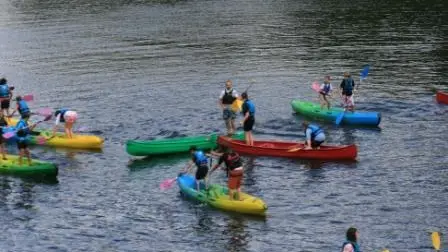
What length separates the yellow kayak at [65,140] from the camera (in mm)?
39281

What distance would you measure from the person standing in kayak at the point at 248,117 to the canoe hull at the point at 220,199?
5561 mm

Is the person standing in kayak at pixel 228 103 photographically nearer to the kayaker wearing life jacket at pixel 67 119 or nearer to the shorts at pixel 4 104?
the kayaker wearing life jacket at pixel 67 119

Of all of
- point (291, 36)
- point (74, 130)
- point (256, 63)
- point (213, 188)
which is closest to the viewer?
point (213, 188)

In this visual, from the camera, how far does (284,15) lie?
281 feet

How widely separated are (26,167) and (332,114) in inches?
682

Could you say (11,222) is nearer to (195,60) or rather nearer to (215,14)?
(195,60)

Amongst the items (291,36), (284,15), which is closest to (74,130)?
(291,36)

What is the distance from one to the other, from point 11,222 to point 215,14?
61.8 metres

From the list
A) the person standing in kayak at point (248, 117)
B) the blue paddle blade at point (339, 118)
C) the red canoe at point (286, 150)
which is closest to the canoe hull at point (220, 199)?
the red canoe at point (286, 150)

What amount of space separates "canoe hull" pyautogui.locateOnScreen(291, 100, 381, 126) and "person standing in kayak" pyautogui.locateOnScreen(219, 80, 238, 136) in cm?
573

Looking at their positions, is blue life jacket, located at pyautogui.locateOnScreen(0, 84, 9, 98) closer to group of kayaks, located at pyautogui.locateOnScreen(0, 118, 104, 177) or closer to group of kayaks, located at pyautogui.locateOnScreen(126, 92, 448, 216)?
group of kayaks, located at pyautogui.locateOnScreen(0, 118, 104, 177)

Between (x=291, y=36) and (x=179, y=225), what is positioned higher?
(x=291, y=36)

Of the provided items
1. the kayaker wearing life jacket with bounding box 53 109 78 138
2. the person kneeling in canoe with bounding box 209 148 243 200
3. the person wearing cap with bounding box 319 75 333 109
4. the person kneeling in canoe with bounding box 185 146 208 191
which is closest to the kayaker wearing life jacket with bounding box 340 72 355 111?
the person wearing cap with bounding box 319 75 333 109

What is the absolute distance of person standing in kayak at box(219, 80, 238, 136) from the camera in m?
38.9
